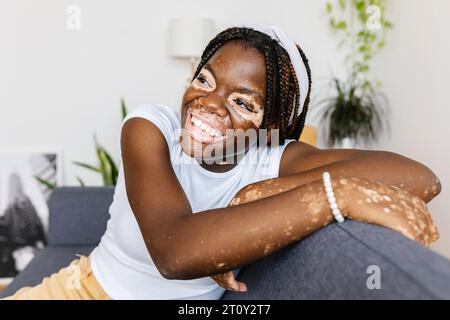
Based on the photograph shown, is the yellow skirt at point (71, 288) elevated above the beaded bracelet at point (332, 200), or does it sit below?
below

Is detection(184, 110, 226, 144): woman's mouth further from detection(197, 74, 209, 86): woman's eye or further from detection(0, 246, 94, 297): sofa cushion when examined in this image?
detection(0, 246, 94, 297): sofa cushion

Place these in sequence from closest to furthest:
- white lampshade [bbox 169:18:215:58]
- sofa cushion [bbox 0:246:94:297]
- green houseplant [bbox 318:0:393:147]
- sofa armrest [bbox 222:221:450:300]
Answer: sofa armrest [bbox 222:221:450:300] → sofa cushion [bbox 0:246:94:297] → white lampshade [bbox 169:18:215:58] → green houseplant [bbox 318:0:393:147]

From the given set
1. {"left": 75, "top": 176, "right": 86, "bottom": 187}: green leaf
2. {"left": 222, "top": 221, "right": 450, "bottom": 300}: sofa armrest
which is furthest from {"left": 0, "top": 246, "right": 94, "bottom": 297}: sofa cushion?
{"left": 222, "top": 221, "right": 450, "bottom": 300}: sofa armrest

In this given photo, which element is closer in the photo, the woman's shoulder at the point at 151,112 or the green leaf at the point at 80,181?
the woman's shoulder at the point at 151,112

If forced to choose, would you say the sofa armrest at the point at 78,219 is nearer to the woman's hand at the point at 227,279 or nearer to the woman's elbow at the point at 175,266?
the woman's hand at the point at 227,279

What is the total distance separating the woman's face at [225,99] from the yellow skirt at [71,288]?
0.39 meters

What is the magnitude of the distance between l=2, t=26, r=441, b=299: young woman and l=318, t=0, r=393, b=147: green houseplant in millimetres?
2249

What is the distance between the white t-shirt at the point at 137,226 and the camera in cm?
106

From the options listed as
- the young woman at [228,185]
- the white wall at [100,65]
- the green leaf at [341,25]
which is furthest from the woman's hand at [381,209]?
the green leaf at [341,25]

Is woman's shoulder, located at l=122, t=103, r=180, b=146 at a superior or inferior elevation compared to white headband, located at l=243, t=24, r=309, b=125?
inferior

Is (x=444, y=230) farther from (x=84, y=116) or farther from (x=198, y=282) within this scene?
A: (x=84, y=116)

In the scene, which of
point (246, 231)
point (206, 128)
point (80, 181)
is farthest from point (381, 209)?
point (80, 181)

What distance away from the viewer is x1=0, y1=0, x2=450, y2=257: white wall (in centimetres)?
325

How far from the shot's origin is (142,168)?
0.90 metres
